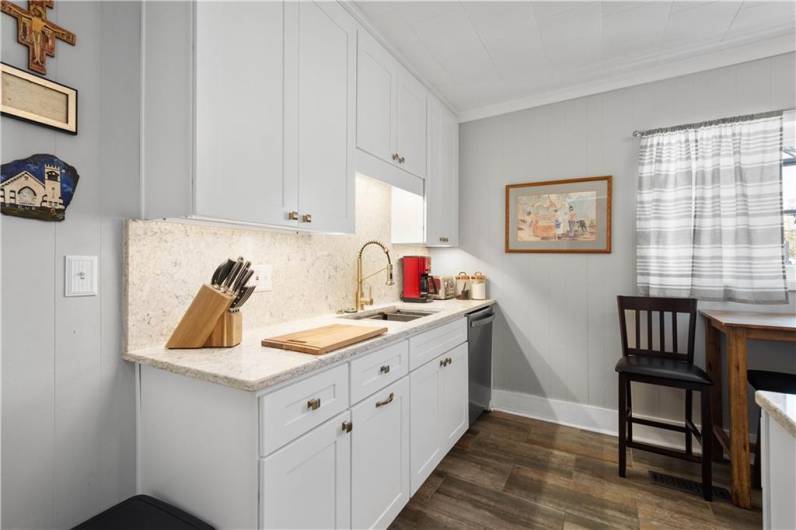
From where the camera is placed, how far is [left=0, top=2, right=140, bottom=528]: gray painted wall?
1.10 m

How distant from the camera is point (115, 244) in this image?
1.33 m

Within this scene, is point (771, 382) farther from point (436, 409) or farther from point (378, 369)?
point (378, 369)

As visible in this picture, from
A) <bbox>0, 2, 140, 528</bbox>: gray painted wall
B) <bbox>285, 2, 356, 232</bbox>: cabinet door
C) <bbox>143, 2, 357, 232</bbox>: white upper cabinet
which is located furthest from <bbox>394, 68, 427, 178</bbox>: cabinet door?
<bbox>0, 2, 140, 528</bbox>: gray painted wall

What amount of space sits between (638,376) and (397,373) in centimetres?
147

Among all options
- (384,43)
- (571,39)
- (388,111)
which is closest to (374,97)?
(388,111)

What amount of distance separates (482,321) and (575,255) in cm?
90

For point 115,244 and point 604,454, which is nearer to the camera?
point 115,244

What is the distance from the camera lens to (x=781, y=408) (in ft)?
2.54

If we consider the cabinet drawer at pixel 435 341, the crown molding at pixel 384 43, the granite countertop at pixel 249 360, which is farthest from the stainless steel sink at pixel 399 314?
the crown molding at pixel 384 43

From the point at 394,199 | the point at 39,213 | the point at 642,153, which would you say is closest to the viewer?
the point at 39,213

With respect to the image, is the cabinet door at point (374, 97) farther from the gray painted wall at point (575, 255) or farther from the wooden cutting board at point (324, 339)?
the gray painted wall at point (575, 255)

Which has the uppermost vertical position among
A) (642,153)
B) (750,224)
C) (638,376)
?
(642,153)

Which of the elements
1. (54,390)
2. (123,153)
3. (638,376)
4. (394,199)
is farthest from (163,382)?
(638,376)

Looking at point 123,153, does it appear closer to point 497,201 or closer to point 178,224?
point 178,224
